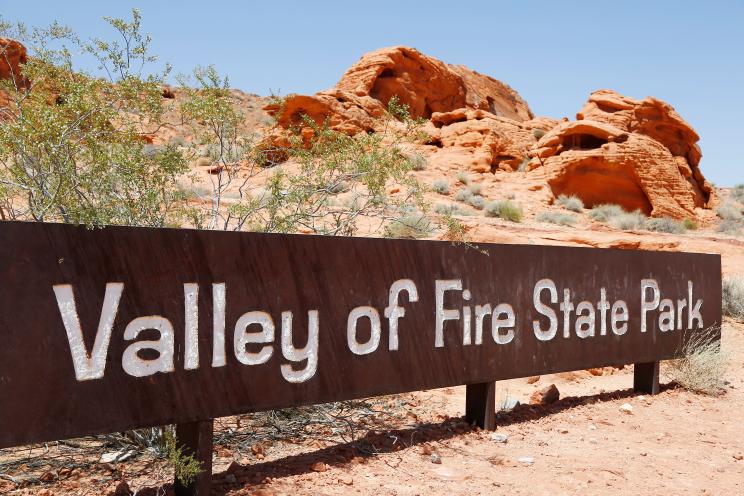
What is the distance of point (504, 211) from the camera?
71.4ft

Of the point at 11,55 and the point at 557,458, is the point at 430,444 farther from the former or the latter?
the point at 11,55

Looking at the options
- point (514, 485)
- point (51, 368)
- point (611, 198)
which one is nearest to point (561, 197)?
point (611, 198)

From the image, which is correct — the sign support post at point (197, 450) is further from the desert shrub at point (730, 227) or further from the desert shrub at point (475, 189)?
the desert shrub at point (730, 227)

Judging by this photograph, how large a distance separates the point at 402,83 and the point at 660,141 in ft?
49.0

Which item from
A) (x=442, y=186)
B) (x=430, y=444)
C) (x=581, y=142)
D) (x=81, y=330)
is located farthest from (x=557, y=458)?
(x=581, y=142)

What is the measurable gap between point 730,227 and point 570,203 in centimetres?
677

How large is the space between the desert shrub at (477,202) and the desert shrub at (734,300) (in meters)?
12.3

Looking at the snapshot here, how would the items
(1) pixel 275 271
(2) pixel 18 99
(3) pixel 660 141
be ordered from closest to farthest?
(1) pixel 275 271 → (2) pixel 18 99 → (3) pixel 660 141

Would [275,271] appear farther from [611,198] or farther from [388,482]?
[611,198]

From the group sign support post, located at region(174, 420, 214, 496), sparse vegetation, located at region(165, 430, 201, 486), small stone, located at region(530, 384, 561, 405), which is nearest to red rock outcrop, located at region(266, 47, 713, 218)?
small stone, located at region(530, 384, 561, 405)

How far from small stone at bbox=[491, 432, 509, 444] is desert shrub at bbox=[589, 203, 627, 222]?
22064 mm

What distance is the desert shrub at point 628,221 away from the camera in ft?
79.4

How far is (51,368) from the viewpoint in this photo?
9.24ft

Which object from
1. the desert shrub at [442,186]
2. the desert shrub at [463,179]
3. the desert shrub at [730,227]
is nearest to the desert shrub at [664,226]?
the desert shrub at [730,227]
